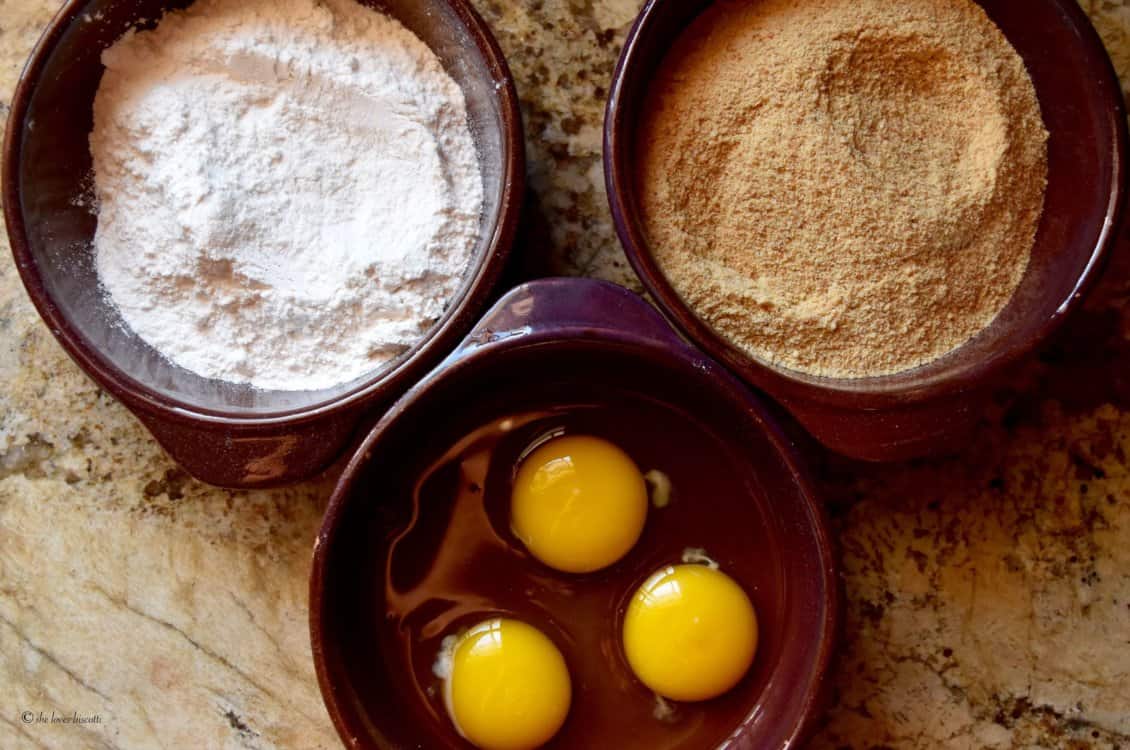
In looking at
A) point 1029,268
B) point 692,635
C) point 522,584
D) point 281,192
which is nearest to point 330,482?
point 522,584

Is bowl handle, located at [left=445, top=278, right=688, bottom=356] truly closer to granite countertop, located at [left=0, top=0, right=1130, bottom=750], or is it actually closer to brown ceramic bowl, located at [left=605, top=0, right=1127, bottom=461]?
brown ceramic bowl, located at [left=605, top=0, right=1127, bottom=461]

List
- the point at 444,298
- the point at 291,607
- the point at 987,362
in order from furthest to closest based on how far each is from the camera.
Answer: the point at 291,607 → the point at 444,298 → the point at 987,362

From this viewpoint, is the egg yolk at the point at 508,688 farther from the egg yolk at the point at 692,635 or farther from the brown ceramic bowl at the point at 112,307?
the brown ceramic bowl at the point at 112,307

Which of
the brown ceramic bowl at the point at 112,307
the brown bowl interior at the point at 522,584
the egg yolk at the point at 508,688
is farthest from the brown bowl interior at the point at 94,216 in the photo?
the egg yolk at the point at 508,688

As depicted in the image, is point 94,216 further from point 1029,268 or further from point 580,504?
point 1029,268

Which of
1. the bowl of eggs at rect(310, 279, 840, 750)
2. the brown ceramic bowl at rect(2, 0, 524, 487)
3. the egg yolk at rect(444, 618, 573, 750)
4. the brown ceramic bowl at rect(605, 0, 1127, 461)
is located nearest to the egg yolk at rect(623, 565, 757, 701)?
the bowl of eggs at rect(310, 279, 840, 750)

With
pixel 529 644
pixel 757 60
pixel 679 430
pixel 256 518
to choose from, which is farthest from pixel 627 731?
pixel 757 60

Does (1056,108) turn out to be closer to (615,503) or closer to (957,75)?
(957,75)
